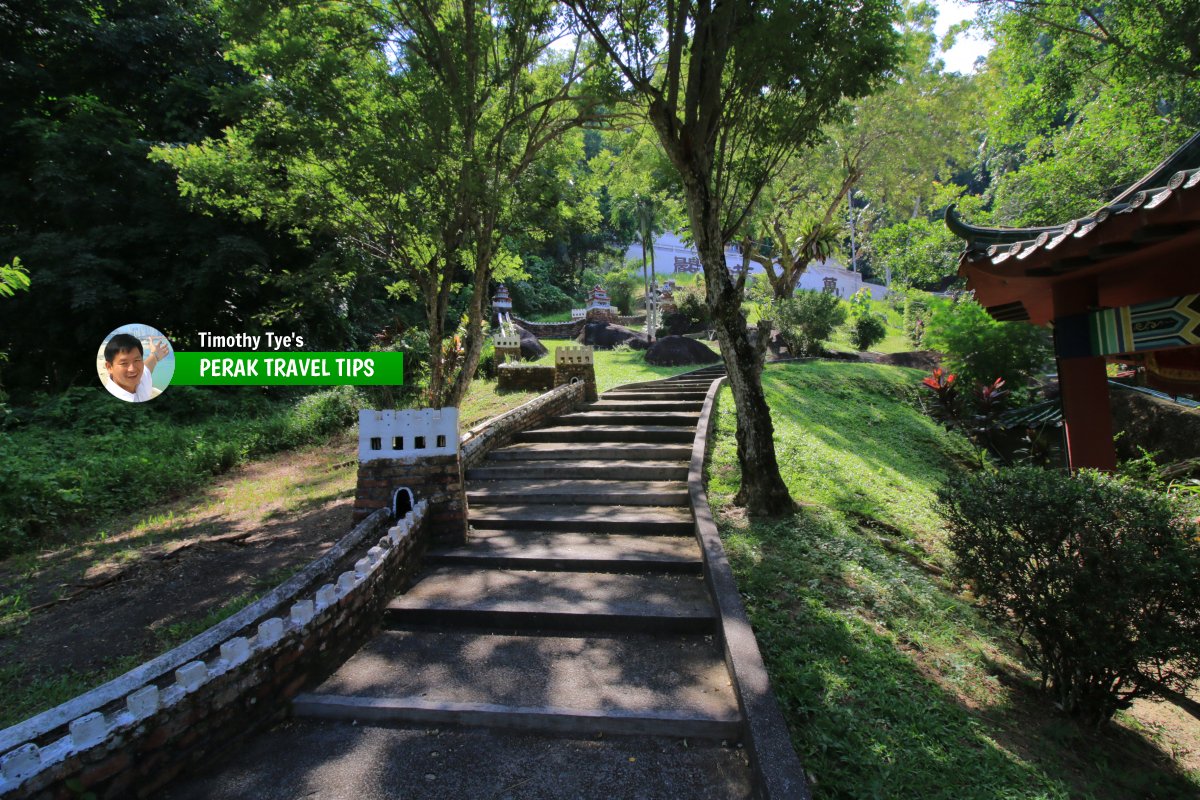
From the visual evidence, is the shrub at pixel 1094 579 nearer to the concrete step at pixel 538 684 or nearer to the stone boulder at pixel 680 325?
the concrete step at pixel 538 684

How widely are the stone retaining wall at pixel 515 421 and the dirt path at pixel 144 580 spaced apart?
1572 millimetres

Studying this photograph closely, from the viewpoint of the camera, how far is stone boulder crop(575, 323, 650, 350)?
23492 millimetres

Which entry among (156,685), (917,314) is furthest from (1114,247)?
(917,314)

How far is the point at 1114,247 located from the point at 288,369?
14615 millimetres

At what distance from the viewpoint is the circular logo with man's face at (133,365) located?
11047 millimetres

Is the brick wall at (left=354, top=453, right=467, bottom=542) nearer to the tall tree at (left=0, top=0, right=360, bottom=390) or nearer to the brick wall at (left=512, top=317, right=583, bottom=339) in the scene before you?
the tall tree at (left=0, top=0, right=360, bottom=390)

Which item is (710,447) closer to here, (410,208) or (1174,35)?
(410,208)

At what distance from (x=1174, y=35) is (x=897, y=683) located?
1119 centimetres

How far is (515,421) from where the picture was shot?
7.89 meters

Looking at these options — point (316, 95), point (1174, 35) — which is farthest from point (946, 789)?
point (1174, 35)

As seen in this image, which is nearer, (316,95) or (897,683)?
(897,683)

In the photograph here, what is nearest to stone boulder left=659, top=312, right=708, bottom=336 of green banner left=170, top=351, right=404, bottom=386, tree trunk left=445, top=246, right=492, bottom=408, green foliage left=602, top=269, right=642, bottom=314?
green foliage left=602, top=269, right=642, bottom=314

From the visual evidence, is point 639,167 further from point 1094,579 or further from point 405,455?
point 1094,579

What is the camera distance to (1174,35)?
8.45m
